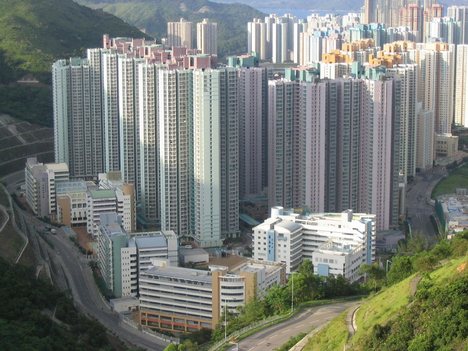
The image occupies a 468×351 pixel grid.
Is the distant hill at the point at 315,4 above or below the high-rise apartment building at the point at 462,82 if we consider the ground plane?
above

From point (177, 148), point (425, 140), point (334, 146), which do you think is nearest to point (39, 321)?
point (177, 148)

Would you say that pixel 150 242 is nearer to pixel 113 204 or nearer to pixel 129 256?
pixel 129 256

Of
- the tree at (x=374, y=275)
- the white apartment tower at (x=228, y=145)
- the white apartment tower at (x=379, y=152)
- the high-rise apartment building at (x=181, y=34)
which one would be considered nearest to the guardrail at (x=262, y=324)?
the tree at (x=374, y=275)

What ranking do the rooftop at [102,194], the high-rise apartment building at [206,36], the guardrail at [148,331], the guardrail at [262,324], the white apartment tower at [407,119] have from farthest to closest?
the high-rise apartment building at [206,36]
the white apartment tower at [407,119]
the rooftop at [102,194]
the guardrail at [148,331]
the guardrail at [262,324]

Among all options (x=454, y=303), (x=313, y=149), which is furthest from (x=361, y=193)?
(x=454, y=303)

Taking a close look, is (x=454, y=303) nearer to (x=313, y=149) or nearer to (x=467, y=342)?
(x=467, y=342)

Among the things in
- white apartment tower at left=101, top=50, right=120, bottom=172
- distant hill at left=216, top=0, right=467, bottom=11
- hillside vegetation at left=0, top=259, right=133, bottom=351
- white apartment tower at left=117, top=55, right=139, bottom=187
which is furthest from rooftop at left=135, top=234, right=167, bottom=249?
distant hill at left=216, top=0, right=467, bottom=11

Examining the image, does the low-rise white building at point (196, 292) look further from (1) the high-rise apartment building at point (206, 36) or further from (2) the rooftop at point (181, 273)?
(1) the high-rise apartment building at point (206, 36)
